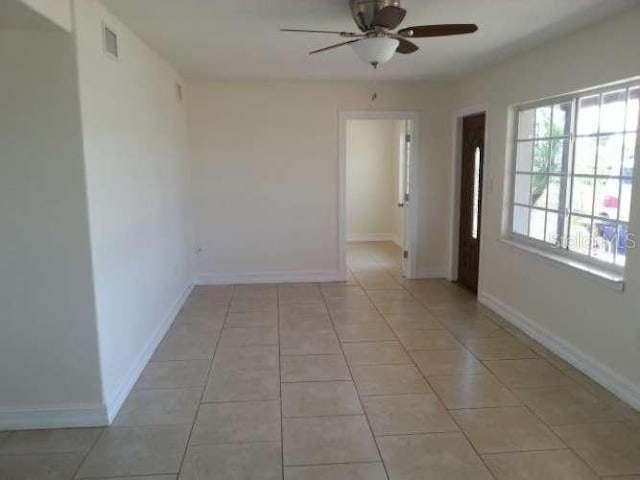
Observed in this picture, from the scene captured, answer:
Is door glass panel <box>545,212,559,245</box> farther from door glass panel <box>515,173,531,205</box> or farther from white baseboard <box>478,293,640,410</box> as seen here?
white baseboard <box>478,293,640,410</box>

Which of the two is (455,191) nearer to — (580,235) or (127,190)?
(580,235)

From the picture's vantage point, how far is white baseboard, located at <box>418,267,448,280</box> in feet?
20.9

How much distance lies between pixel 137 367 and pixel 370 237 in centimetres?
607

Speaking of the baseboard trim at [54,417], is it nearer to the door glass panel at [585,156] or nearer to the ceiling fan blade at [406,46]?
the ceiling fan blade at [406,46]

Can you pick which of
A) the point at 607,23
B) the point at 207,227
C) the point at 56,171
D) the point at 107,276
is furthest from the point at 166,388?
the point at 607,23

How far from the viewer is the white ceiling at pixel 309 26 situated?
298 centimetres

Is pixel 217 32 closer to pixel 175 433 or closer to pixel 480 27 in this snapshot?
pixel 480 27

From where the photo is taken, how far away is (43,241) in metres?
2.69

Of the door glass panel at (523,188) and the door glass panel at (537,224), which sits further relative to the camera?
the door glass panel at (523,188)

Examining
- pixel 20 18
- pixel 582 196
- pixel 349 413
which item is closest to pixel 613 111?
pixel 582 196

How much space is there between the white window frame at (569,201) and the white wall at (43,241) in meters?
3.21

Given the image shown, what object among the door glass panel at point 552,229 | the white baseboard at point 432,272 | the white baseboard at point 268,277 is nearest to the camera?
the door glass panel at point 552,229

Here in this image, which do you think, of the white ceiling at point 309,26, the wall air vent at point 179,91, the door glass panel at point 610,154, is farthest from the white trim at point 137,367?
the door glass panel at point 610,154

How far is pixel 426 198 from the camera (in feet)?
20.3
